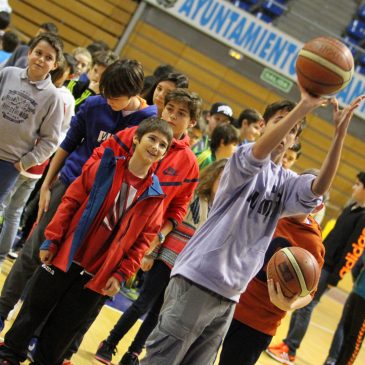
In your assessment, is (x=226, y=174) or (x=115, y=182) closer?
(x=226, y=174)

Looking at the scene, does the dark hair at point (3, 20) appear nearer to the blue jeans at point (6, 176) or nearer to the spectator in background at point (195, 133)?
the spectator in background at point (195, 133)

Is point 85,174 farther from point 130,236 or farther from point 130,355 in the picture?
point 130,355

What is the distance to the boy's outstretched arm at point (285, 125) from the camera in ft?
7.72

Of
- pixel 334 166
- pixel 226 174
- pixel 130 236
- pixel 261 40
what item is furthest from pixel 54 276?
pixel 261 40

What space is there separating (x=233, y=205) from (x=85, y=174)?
98 cm

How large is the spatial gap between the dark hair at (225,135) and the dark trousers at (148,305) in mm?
1404

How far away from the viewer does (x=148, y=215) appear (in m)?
3.39

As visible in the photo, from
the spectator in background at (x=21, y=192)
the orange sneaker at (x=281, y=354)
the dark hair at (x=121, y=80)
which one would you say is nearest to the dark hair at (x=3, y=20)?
the spectator in background at (x=21, y=192)

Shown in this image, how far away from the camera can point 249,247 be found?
2.71 m

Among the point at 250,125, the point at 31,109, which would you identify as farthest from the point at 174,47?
the point at 31,109

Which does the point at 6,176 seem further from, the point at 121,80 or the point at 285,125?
the point at 285,125

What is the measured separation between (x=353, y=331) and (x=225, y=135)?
6.16ft

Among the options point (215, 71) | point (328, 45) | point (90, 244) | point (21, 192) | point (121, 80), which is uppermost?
point (215, 71)

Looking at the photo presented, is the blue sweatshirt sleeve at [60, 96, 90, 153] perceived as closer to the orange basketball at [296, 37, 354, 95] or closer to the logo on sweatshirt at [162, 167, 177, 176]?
the logo on sweatshirt at [162, 167, 177, 176]
